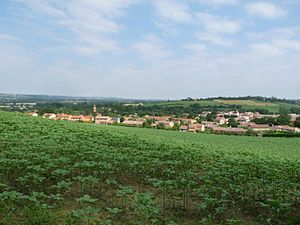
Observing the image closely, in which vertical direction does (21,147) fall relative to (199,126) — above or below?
above

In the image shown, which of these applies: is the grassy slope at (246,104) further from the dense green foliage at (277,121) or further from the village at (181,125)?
the village at (181,125)

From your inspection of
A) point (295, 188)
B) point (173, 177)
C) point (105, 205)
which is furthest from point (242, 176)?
point (105, 205)

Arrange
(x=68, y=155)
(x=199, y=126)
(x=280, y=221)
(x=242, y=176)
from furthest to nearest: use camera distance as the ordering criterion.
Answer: (x=199, y=126) < (x=68, y=155) < (x=242, y=176) < (x=280, y=221)

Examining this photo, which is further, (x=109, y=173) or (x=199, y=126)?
(x=199, y=126)

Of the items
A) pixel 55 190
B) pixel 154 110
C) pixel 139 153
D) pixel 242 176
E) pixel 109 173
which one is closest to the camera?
pixel 55 190

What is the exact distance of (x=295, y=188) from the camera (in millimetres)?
10102

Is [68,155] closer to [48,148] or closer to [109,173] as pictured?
[48,148]

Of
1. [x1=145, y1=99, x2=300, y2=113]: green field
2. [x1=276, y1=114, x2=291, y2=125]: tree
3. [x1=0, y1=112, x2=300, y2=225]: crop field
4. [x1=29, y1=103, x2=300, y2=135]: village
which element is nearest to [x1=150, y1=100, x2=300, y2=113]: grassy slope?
[x1=145, y1=99, x2=300, y2=113]: green field

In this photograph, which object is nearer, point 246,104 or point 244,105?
point 244,105

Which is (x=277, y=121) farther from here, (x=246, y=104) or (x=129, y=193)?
(x=129, y=193)

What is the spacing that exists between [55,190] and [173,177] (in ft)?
13.4

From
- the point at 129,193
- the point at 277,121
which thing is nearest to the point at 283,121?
the point at 277,121

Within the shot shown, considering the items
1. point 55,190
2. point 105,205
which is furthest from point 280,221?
point 55,190

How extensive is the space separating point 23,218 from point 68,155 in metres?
6.06
